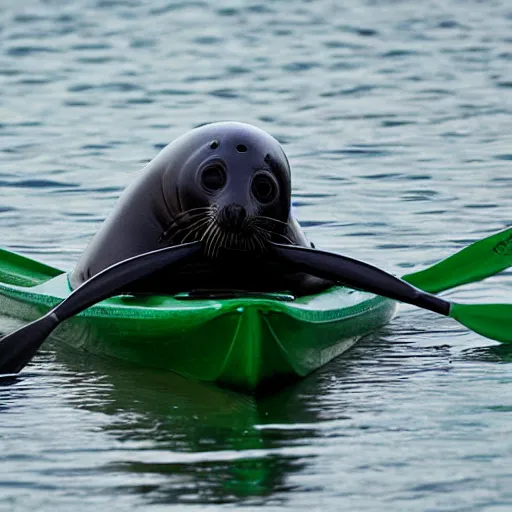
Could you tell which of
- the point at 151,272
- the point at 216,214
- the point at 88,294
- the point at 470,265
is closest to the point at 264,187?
the point at 216,214

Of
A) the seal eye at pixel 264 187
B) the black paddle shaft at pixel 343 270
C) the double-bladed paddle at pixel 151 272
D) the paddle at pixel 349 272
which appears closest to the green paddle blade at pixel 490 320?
the double-bladed paddle at pixel 151 272

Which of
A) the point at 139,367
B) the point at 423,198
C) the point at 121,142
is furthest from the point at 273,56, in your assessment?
the point at 139,367

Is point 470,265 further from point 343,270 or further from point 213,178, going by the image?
point 213,178

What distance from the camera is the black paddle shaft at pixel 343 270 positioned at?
780cm

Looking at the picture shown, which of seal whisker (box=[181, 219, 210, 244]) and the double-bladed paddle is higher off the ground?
seal whisker (box=[181, 219, 210, 244])

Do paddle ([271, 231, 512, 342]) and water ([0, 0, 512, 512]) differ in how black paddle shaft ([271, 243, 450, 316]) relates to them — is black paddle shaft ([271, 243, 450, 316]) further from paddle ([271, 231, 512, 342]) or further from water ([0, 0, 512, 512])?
water ([0, 0, 512, 512])

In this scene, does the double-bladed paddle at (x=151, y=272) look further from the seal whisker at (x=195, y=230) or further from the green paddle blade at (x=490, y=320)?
the green paddle blade at (x=490, y=320)

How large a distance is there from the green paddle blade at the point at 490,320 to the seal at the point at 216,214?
70 centimetres

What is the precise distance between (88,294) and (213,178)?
753mm

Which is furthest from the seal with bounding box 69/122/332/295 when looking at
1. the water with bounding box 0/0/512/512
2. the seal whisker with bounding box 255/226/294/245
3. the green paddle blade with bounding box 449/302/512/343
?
the green paddle blade with bounding box 449/302/512/343

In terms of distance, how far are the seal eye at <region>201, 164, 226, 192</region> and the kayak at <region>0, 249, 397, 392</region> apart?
465 mm

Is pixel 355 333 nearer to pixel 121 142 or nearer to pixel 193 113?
pixel 121 142

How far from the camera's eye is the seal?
7738 mm

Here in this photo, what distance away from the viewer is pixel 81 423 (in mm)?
7309
